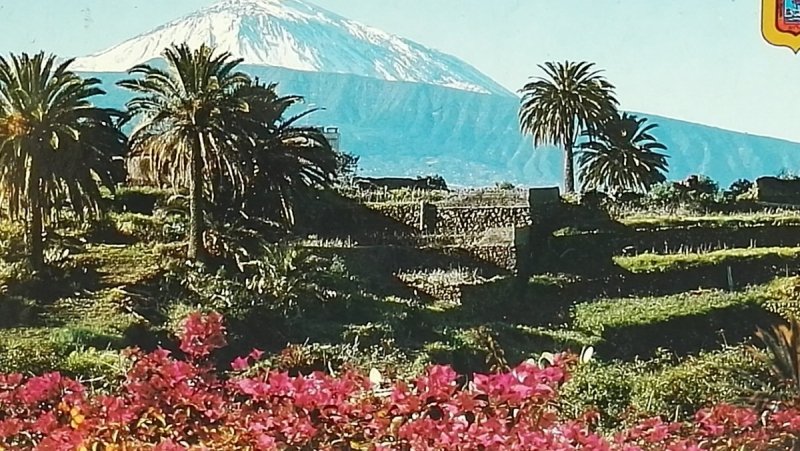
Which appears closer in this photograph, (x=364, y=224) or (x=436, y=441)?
(x=436, y=441)

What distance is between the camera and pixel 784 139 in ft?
14.3

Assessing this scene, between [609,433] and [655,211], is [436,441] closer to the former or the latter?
[609,433]

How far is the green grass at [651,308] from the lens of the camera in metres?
4.10

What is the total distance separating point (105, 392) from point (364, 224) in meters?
0.97

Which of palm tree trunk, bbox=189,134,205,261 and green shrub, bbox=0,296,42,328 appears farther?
green shrub, bbox=0,296,42,328

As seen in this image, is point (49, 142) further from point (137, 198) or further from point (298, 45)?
point (298, 45)

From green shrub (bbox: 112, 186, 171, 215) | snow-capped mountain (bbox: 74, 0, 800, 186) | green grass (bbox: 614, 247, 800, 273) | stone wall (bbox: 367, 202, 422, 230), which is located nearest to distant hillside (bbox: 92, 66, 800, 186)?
snow-capped mountain (bbox: 74, 0, 800, 186)

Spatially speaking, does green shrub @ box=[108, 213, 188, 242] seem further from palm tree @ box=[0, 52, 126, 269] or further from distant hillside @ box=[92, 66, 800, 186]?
distant hillside @ box=[92, 66, 800, 186]

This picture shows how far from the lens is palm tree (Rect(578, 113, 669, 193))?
13.5 feet

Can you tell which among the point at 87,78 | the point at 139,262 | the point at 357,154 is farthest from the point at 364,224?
the point at 87,78

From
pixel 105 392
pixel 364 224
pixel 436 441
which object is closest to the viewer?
pixel 436 441

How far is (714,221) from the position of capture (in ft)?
14.0

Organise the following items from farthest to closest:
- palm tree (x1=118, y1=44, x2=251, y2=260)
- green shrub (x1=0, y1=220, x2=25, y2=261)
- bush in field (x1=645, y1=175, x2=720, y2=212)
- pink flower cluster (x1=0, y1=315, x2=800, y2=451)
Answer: bush in field (x1=645, y1=175, x2=720, y2=212), green shrub (x1=0, y1=220, x2=25, y2=261), palm tree (x1=118, y1=44, x2=251, y2=260), pink flower cluster (x1=0, y1=315, x2=800, y2=451)

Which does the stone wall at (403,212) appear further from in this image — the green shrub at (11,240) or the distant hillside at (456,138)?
the green shrub at (11,240)
